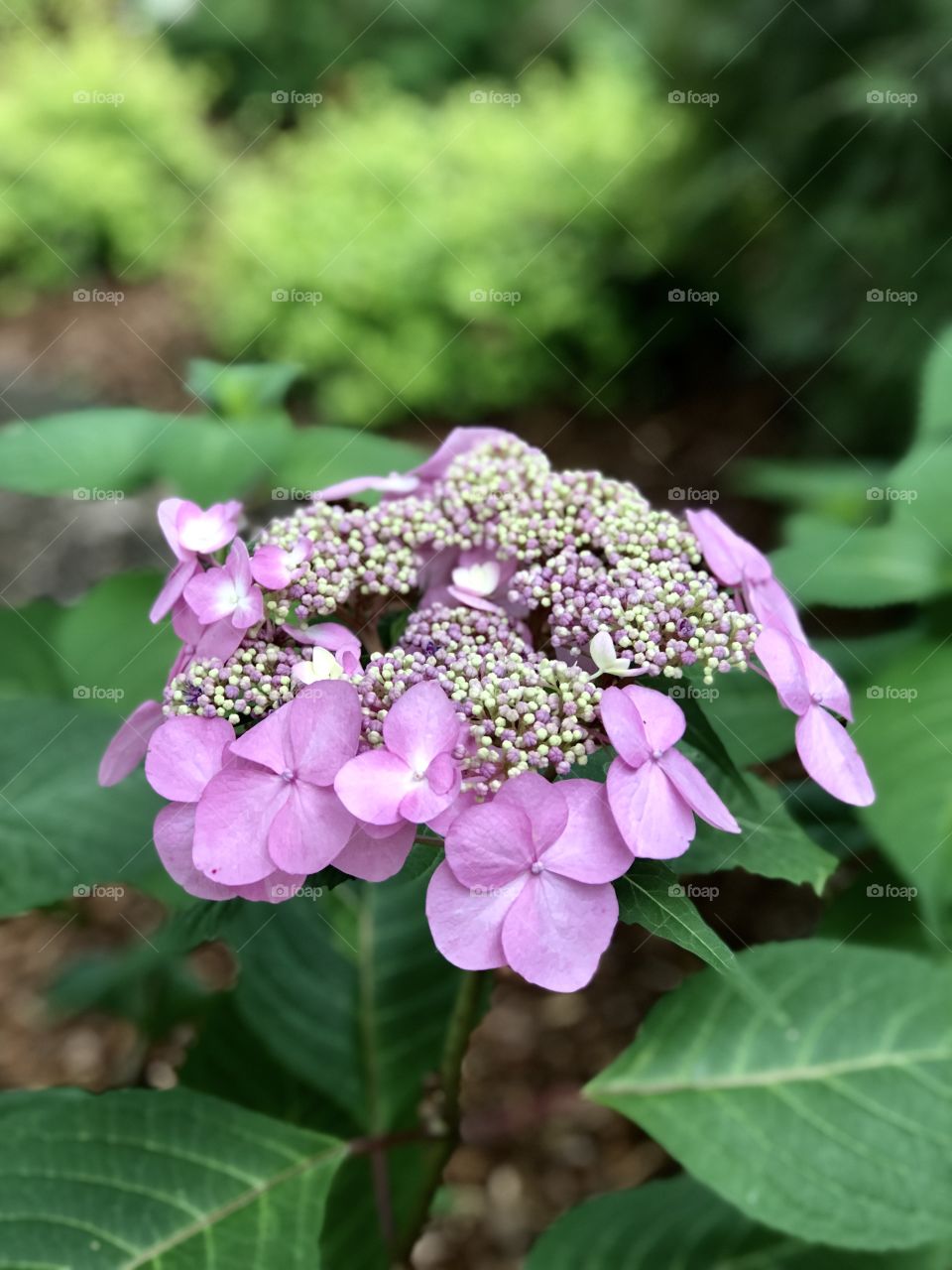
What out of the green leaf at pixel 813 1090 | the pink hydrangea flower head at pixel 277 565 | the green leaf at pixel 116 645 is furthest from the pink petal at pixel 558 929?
the green leaf at pixel 116 645

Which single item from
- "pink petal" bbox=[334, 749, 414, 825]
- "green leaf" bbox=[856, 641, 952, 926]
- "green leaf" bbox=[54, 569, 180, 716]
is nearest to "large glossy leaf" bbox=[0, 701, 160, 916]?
"green leaf" bbox=[54, 569, 180, 716]

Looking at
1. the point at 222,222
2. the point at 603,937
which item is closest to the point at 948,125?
the point at 603,937

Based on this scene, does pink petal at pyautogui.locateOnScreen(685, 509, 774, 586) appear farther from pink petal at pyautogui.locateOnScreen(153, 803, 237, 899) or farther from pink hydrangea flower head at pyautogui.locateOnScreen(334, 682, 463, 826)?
pink petal at pyautogui.locateOnScreen(153, 803, 237, 899)

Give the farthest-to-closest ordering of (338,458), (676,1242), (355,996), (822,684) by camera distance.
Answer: (338,458) < (355,996) < (676,1242) < (822,684)

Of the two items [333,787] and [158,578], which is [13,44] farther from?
[333,787]

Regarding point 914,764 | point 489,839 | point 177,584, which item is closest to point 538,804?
point 489,839

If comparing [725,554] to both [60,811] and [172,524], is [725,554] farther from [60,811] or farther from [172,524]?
[60,811]
